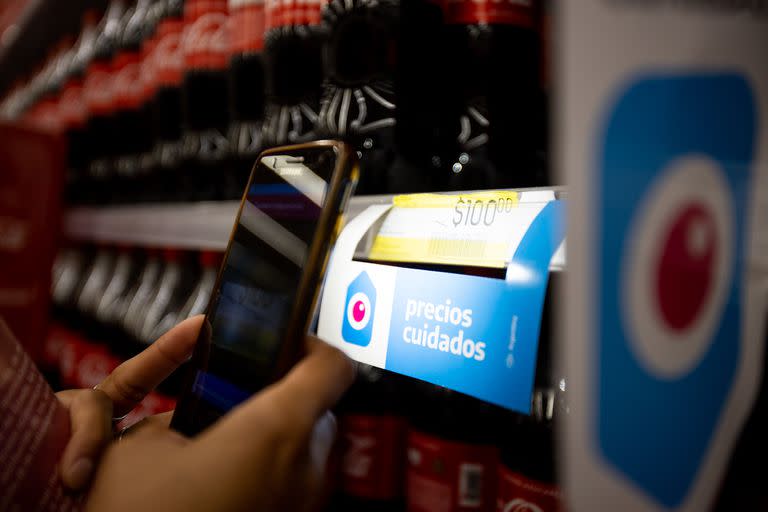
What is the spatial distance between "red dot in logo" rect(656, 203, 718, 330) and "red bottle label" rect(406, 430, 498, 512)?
16.8 inches

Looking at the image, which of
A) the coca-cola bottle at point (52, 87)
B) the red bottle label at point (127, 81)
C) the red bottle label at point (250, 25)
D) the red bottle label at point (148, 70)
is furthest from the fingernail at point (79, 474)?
the coca-cola bottle at point (52, 87)

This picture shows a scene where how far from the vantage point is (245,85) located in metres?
1.08

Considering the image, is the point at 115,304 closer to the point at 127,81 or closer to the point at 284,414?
the point at 127,81

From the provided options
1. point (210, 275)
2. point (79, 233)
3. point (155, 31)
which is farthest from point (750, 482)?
point (79, 233)

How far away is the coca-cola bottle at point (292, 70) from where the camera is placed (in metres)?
0.87

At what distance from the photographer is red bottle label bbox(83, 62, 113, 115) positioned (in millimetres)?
1644

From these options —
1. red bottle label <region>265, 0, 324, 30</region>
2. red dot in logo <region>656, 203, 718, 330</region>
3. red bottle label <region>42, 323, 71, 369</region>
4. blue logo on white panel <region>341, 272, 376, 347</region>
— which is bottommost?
red bottle label <region>42, 323, 71, 369</region>

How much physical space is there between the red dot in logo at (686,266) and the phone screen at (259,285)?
0.29 metres

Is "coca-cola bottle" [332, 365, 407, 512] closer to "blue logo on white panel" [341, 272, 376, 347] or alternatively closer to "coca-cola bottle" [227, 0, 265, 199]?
"blue logo on white panel" [341, 272, 376, 347]

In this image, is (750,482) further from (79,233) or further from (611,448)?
(79,233)

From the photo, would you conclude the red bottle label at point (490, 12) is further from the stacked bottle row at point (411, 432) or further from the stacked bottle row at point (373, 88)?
the stacked bottle row at point (411, 432)

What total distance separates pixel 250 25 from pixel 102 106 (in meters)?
0.86

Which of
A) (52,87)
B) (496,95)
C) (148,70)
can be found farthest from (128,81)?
(496,95)

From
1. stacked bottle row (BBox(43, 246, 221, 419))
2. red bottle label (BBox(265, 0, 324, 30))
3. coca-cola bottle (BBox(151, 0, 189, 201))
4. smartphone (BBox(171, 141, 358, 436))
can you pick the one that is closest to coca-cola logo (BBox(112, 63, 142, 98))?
coca-cola bottle (BBox(151, 0, 189, 201))
